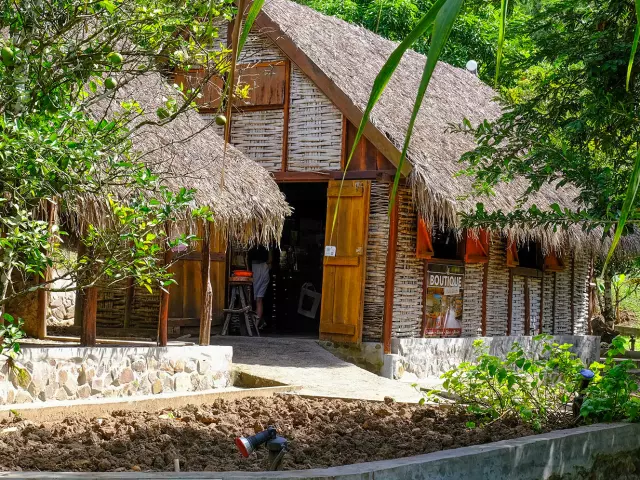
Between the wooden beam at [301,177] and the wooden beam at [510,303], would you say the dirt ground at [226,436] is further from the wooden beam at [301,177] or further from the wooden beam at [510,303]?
the wooden beam at [510,303]

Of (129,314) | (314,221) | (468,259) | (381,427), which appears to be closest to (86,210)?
(381,427)

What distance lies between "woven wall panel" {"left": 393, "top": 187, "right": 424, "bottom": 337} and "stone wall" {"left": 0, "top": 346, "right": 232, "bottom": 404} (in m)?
3.10

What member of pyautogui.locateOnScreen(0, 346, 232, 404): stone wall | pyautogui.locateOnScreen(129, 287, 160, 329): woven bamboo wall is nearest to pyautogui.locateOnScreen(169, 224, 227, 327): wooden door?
pyautogui.locateOnScreen(129, 287, 160, 329): woven bamboo wall

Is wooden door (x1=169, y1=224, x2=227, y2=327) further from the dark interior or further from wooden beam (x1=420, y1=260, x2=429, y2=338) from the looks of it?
the dark interior

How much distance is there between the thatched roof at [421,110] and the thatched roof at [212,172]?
1.81m

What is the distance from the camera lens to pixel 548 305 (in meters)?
15.7

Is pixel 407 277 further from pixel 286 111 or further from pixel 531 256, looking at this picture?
pixel 531 256

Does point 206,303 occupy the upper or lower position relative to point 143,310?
upper

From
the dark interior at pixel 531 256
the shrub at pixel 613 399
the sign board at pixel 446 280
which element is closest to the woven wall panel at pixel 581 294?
the dark interior at pixel 531 256

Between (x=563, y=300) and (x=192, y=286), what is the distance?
7561mm

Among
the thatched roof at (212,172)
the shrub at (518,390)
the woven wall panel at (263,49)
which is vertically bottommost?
the shrub at (518,390)

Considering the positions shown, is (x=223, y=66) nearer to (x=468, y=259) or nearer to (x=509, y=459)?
(x=509, y=459)

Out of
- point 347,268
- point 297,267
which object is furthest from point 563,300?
point 347,268

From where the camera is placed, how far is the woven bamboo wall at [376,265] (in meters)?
11.4
